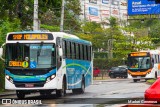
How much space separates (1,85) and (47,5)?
22.7 feet

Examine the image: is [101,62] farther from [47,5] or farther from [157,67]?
[47,5]

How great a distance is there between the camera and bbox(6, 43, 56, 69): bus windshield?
2214 cm

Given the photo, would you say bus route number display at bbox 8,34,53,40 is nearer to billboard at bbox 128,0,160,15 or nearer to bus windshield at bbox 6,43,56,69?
bus windshield at bbox 6,43,56,69

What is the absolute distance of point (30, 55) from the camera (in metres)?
22.1

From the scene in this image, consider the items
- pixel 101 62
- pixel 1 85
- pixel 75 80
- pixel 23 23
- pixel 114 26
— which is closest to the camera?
pixel 75 80

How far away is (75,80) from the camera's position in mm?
26188

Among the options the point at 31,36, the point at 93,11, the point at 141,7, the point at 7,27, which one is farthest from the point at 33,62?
the point at 93,11

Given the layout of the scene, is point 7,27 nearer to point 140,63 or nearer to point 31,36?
point 31,36

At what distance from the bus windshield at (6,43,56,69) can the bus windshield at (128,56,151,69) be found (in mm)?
28422

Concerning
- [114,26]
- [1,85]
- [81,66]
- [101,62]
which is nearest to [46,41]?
[81,66]

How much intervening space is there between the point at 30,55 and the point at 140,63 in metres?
29.2

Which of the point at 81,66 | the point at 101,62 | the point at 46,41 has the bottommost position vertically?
the point at 101,62

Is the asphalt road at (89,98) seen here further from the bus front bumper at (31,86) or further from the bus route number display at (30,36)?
the bus route number display at (30,36)

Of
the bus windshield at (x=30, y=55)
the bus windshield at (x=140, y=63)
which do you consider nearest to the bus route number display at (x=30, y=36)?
the bus windshield at (x=30, y=55)
